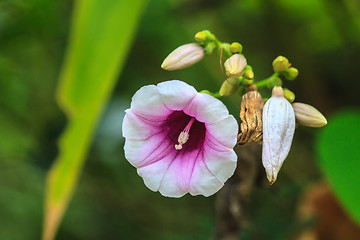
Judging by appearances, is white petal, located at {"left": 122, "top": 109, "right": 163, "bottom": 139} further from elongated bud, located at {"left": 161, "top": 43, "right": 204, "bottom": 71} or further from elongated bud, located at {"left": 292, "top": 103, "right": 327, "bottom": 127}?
elongated bud, located at {"left": 292, "top": 103, "right": 327, "bottom": 127}

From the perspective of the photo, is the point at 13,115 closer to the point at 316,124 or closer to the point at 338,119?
the point at 338,119

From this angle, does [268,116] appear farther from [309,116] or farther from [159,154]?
[159,154]

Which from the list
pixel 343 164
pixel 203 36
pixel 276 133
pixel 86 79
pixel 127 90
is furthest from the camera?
pixel 127 90

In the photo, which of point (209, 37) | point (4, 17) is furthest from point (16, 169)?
point (209, 37)

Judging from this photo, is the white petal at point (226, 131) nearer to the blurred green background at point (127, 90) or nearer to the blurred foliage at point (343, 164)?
the blurred foliage at point (343, 164)

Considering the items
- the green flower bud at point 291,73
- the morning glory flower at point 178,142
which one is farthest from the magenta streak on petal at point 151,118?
the green flower bud at point 291,73

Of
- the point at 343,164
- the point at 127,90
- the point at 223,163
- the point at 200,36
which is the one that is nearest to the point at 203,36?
the point at 200,36
